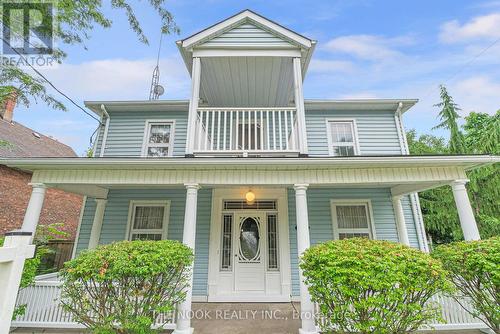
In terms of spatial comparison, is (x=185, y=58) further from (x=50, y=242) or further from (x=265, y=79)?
(x=50, y=242)

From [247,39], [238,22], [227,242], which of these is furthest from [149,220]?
[238,22]

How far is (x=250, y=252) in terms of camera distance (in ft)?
18.7

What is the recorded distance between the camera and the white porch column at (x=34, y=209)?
4113mm

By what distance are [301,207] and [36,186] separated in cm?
505

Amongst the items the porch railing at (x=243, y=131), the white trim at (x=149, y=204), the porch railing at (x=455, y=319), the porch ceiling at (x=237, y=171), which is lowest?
the porch railing at (x=455, y=319)

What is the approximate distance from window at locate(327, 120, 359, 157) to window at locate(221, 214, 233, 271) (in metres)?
3.50

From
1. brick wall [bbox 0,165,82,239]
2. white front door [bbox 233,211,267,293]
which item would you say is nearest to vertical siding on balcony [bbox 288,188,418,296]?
white front door [bbox 233,211,267,293]

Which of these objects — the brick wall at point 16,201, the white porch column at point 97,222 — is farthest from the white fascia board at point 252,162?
the brick wall at point 16,201

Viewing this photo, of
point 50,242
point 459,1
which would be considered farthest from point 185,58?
point 459,1

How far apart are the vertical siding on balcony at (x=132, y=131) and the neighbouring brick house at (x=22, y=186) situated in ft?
9.54

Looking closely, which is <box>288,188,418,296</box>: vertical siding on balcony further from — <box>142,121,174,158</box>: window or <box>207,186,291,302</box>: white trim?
<box>142,121,174,158</box>: window

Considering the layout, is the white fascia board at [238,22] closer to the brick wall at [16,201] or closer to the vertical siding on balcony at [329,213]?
the vertical siding on balcony at [329,213]

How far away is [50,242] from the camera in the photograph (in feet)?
23.6

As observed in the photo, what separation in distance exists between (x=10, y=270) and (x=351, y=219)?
6.25 meters
